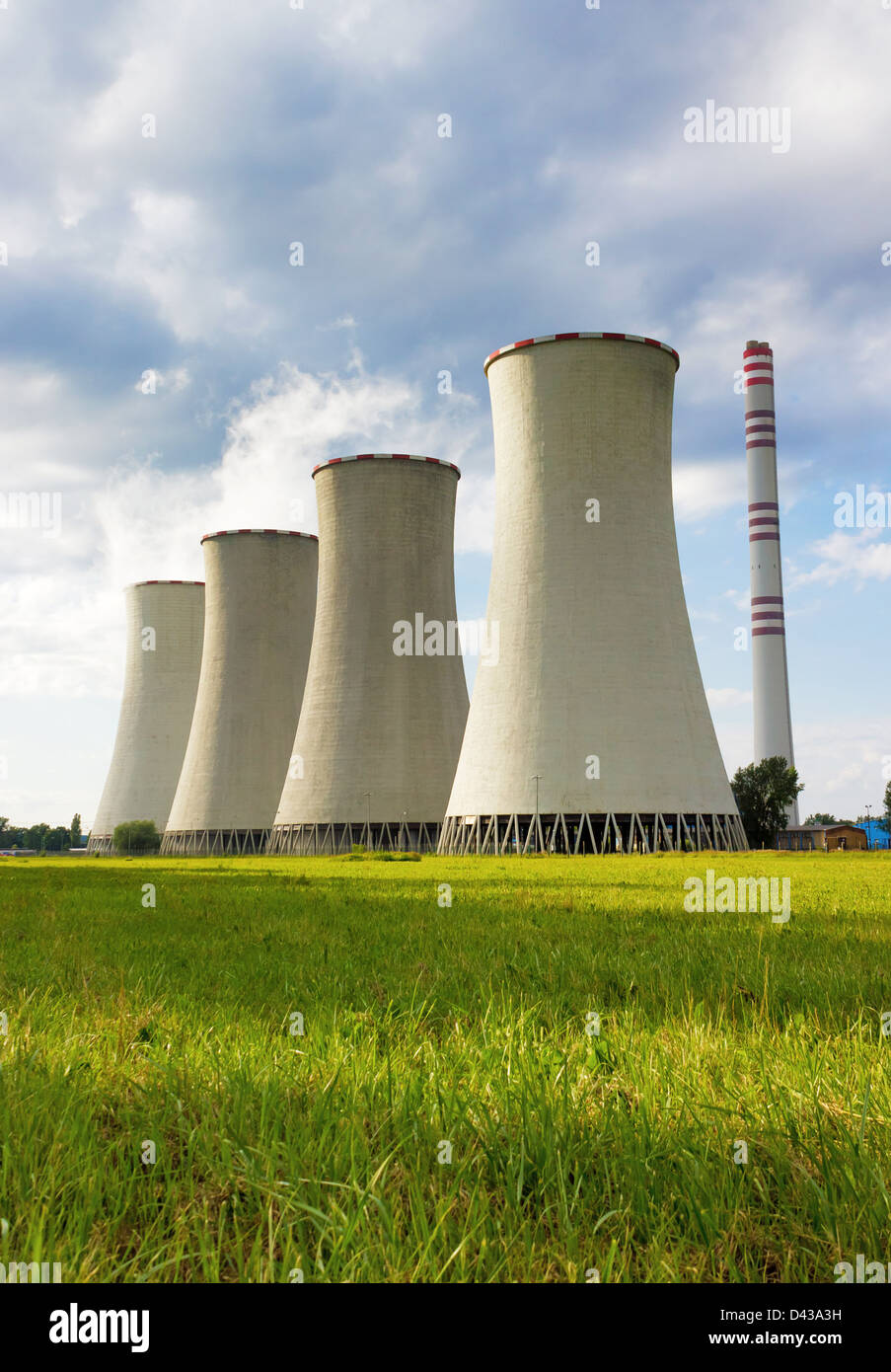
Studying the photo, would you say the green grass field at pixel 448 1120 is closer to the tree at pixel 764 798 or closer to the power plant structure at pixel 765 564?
the tree at pixel 764 798

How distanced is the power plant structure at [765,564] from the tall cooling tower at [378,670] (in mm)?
25504

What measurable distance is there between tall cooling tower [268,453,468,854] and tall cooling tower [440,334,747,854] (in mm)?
7141

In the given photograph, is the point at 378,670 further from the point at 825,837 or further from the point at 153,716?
the point at 825,837

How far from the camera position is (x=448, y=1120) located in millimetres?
1877

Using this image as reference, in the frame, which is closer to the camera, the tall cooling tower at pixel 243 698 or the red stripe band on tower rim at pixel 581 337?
the red stripe band on tower rim at pixel 581 337

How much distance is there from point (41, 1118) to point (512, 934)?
12.2ft

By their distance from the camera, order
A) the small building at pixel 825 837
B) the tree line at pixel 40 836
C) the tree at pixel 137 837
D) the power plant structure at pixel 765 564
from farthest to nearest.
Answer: the tree line at pixel 40 836
the power plant structure at pixel 765 564
the small building at pixel 825 837
the tree at pixel 137 837

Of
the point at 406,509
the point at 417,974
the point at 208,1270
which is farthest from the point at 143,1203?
the point at 406,509

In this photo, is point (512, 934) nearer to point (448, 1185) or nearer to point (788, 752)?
point (448, 1185)

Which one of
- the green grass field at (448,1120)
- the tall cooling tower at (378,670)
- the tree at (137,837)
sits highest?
the tall cooling tower at (378,670)

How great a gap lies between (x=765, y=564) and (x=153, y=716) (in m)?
32.9

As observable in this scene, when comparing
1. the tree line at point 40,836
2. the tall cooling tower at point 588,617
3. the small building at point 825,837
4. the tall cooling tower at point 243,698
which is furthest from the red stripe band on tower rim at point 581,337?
the tree line at point 40,836

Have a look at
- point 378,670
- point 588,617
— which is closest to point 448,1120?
point 588,617

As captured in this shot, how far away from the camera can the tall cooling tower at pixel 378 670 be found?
34812 millimetres
